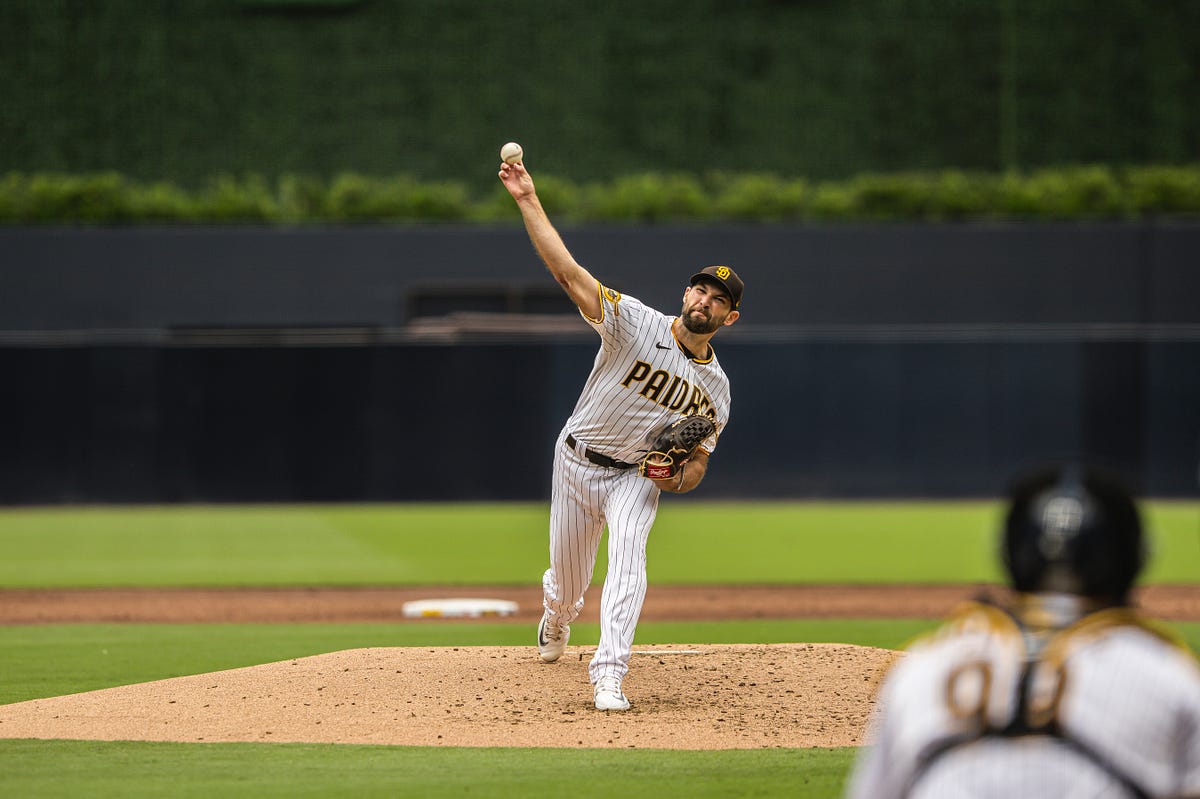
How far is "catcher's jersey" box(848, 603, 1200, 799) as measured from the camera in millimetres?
2363

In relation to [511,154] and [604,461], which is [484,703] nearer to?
[604,461]

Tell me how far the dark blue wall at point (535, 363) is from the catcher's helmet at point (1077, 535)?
1735 centimetres

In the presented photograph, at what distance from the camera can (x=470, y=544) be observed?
16469mm

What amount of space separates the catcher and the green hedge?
16.6m

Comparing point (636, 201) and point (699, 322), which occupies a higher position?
point (636, 201)

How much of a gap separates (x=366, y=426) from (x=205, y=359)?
2.20 meters

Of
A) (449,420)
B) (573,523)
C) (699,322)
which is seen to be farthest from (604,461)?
(449,420)

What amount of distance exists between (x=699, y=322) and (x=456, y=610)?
4675mm

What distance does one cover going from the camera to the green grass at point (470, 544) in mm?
13984

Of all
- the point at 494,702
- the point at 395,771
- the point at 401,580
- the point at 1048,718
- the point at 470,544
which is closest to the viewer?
the point at 1048,718

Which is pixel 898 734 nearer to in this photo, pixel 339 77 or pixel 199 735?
pixel 199 735

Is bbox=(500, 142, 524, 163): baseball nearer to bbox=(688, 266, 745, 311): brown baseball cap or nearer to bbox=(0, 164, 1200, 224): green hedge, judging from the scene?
bbox=(688, 266, 745, 311): brown baseball cap

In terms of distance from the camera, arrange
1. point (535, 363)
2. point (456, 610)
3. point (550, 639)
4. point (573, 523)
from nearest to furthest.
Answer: point (573, 523)
point (550, 639)
point (456, 610)
point (535, 363)

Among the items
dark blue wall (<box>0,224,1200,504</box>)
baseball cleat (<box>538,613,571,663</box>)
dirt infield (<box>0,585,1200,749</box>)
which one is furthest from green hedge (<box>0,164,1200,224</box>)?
baseball cleat (<box>538,613,571,663</box>)
